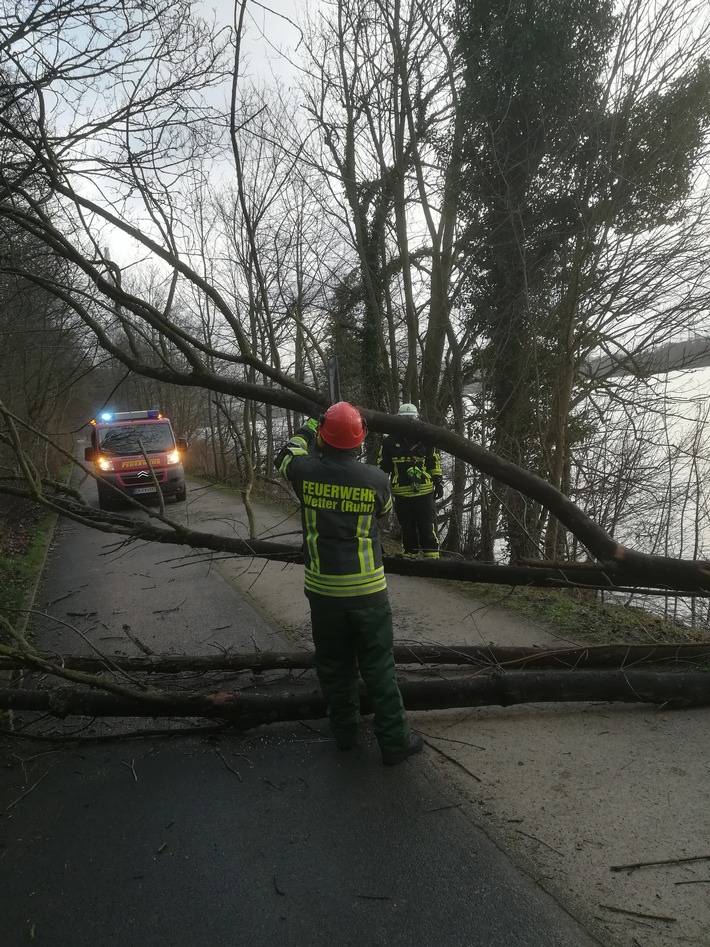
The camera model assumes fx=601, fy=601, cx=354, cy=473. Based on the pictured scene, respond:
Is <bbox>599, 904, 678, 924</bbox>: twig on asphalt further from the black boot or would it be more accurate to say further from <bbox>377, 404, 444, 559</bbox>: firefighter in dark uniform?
<bbox>377, 404, 444, 559</bbox>: firefighter in dark uniform

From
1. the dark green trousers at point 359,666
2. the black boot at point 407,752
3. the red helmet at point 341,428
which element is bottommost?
the black boot at point 407,752

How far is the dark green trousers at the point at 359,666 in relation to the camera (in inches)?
131

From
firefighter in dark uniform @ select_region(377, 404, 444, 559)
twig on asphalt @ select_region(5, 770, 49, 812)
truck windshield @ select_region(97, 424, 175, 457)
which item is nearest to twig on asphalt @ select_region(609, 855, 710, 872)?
twig on asphalt @ select_region(5, 770, 49, 812)

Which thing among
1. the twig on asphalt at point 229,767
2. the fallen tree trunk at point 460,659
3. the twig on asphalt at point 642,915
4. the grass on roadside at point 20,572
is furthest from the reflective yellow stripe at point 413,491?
the twig on asphalt at point 642,915

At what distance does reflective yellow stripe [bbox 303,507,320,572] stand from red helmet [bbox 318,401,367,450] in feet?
1.39

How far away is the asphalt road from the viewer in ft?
7.63

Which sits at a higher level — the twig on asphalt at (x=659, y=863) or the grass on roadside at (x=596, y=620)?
the twig on asphalt at (x=659, y=863)

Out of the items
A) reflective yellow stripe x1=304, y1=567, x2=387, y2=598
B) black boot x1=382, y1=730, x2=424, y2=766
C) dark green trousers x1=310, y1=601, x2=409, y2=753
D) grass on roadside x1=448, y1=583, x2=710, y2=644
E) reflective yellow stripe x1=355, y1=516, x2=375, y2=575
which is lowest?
grass on roadside x1=448, y1=583, x2=710, y2=644

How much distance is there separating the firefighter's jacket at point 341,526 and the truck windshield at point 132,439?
38.1 ft

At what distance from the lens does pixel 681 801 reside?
2904mm

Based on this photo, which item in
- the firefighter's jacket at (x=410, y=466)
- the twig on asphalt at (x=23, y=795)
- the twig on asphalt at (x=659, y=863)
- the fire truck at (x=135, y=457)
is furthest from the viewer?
the fire truck at (x=135, y=457)

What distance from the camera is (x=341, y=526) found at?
3.40 meters

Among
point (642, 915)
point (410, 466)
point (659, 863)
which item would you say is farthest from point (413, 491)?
point (642, 915)

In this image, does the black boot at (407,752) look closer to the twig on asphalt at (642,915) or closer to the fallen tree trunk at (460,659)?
the fallen tree trunk at (460,659)
